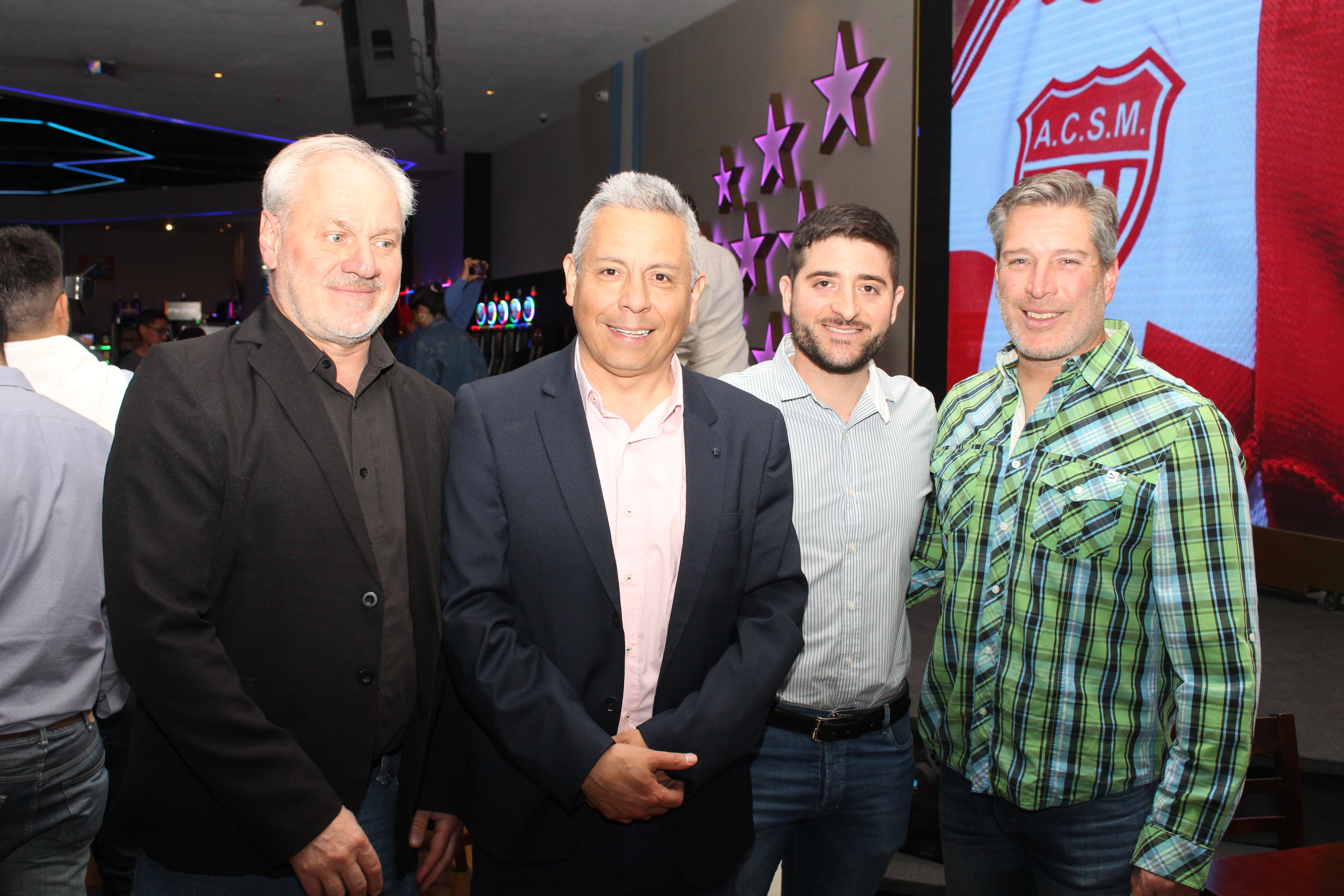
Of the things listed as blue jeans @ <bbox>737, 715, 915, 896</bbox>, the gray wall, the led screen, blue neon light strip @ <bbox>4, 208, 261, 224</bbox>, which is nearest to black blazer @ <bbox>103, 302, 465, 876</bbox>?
blue jeans @ <bbox>737, 715, 915, 896</bbox>

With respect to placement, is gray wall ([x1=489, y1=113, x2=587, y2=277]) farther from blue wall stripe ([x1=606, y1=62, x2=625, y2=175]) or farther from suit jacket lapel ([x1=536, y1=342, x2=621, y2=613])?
suit jacket lapel ([x1=536, y1=342, x2=621, y2=613])

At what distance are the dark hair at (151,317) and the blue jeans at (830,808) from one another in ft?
22.0

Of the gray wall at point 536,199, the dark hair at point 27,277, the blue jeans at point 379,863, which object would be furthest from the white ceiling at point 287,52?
the blue jeans at point 379,863

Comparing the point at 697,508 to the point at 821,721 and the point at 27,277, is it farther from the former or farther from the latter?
the point at 27,277

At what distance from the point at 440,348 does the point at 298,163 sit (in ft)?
15.0

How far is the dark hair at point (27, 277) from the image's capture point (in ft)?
7.24

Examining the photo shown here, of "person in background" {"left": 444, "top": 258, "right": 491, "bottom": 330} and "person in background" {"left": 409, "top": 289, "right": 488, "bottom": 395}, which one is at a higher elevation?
"person in background" {"left": 444, "top": 258, "right": 491, "bottom": 330}

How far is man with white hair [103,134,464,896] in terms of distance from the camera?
134 centimetres

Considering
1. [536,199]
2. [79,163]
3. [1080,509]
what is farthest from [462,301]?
[79,163]

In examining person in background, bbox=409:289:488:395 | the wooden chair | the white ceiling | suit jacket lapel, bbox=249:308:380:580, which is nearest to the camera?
suit jacket lapel, bbox=249:308:380:580

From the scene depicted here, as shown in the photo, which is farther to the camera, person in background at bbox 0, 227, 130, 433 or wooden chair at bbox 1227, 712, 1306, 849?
person in background at bbox 0, 227, 130, 433

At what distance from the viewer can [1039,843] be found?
5.50 ft

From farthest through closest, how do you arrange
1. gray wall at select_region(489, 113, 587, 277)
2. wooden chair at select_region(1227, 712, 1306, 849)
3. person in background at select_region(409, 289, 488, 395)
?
gray wall at select_region(489, 113, 587, 277) → person in background at select_region(409, 289, 488, 395) → wooden chair at select_region(1227, 712, 1306, 849)

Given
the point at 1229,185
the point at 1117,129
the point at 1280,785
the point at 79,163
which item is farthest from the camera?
the point at 79,163
